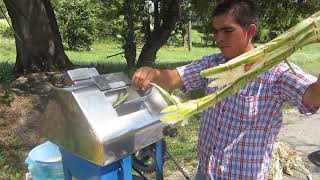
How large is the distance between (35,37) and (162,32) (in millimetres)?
3567

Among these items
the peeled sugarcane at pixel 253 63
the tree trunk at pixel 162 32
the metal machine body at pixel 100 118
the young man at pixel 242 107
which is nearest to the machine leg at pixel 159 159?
the metal machine body at pixel 100 118

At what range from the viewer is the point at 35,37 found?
703 cm

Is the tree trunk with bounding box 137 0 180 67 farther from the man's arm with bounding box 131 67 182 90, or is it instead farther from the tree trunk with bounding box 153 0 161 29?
the man's arm with bounding box 131 67 182 90

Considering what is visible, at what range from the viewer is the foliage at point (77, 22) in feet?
72.7

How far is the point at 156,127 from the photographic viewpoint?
2178 millimetres

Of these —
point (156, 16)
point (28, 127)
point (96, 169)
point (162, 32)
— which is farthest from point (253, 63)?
point (156, 16)

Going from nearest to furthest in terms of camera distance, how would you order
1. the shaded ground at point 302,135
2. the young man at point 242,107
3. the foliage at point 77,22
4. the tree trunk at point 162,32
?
the young man at point 242,107
the shaded ground at point 302,135
the tree trunk at point 162,32
the foliage at point 77,22

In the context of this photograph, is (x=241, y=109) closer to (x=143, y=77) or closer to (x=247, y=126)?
(x=247, y=126)

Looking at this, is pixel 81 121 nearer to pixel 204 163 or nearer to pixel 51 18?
pixel 204 163

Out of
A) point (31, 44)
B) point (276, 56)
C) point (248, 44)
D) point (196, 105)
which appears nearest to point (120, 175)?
point (248, 44)

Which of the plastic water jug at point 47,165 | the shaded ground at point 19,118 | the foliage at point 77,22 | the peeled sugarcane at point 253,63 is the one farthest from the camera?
the foliage at point 77,22

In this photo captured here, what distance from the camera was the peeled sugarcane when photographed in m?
1.02

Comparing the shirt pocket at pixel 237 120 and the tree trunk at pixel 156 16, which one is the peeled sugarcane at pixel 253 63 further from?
the tree trunk at pixel 156 16

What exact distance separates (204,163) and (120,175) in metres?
0.43
